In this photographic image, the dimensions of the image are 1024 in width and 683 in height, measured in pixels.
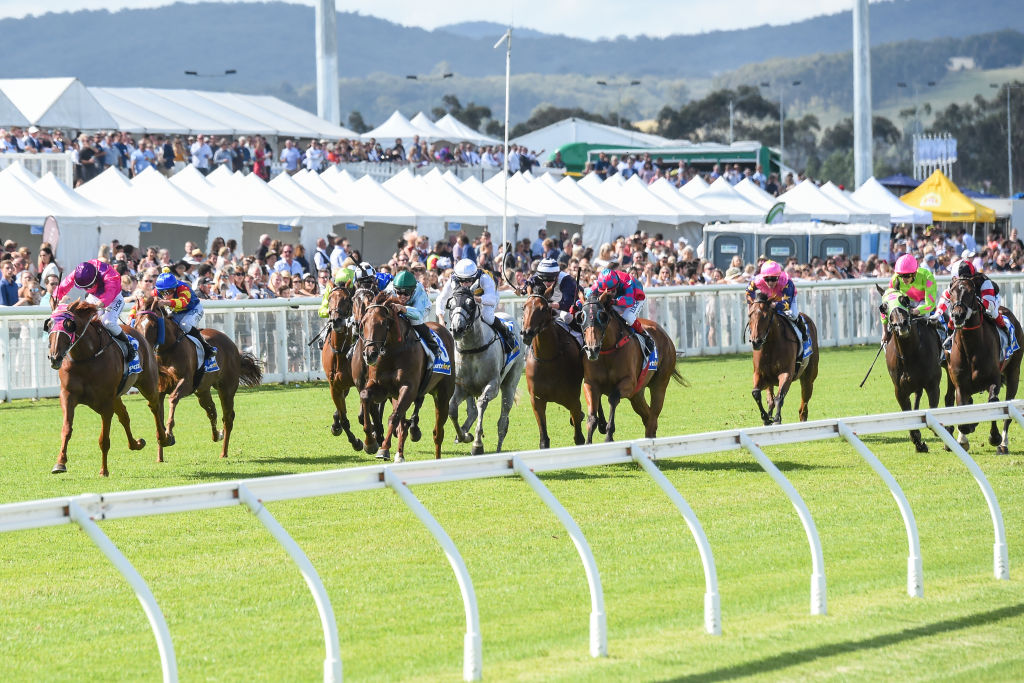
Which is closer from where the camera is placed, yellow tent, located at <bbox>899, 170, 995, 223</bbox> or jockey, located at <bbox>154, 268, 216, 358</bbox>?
jockey, located at <bbox>154, 268, 216, 358</bbox>

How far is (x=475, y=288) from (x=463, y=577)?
7226mm

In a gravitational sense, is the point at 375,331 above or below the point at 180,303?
below

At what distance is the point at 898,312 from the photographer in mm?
12477

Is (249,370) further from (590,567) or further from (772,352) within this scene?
(590,567)

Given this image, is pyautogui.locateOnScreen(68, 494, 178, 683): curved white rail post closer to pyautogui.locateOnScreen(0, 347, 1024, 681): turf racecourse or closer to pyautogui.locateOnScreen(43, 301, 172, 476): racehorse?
pyautogui.locateOnScreen(0, 347, 1024, 681): turf racecourse

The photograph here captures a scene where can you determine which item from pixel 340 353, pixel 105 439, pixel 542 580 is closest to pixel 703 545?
pixel 542 580

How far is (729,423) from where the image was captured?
14.7 metres

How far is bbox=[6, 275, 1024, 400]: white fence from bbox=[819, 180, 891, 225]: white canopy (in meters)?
8.38

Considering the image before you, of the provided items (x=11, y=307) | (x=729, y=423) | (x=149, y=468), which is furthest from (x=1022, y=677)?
(x=11, y=307)

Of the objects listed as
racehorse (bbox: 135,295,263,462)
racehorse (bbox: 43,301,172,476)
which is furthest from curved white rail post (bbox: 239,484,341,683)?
racehorse (bbox: 135,295,263,462)

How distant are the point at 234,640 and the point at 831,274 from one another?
21.7m

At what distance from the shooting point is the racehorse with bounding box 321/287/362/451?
12.7 meters

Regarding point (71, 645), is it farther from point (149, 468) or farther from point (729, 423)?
point (729, 423)

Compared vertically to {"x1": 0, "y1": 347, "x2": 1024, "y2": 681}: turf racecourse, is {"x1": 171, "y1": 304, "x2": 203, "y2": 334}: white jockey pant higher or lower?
higher
